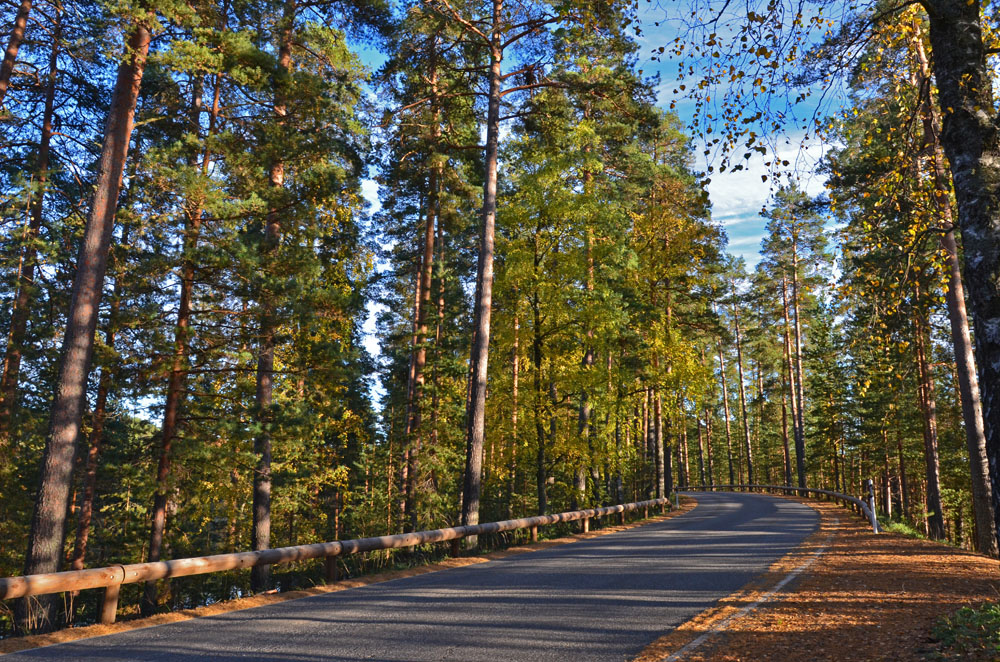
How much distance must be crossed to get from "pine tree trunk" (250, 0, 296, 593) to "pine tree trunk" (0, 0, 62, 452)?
555 cm

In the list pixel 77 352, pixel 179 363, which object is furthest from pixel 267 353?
pixel 77 352

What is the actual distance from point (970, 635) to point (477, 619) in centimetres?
464

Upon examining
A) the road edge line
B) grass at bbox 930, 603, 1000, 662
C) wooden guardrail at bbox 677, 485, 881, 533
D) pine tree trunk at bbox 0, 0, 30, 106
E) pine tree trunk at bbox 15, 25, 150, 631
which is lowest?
wooden guardrail at bbox 677, 485, 881, 533

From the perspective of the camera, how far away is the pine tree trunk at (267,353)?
14219 mm

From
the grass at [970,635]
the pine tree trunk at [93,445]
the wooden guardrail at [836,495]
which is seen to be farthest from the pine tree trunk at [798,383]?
the pine tree trunk at [93,445]

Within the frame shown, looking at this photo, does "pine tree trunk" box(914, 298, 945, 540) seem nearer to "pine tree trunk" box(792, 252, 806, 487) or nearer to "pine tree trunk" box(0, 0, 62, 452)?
"pine tree trunk" box(792, 252, 806, 487)

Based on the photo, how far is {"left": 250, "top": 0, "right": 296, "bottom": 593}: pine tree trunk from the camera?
1422 centimetres

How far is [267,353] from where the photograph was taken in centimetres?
1474

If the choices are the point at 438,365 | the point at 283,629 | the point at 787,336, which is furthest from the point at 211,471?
the point at 787,336

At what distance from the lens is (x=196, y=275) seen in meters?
15.0

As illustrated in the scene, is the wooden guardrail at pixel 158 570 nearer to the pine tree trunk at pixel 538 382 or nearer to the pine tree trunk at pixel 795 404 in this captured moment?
the pine tree trunk at pixel 538 382

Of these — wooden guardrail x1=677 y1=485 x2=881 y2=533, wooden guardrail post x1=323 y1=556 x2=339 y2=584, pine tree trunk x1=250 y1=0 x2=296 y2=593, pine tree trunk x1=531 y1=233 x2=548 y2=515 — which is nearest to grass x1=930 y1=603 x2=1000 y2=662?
wooden guardrail post x1=323 y1=556 x2=339 y2=584

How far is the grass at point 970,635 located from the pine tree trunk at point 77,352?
1151 centimetres

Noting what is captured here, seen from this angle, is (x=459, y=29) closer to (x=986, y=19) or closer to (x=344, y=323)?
(x=344, y=323)
